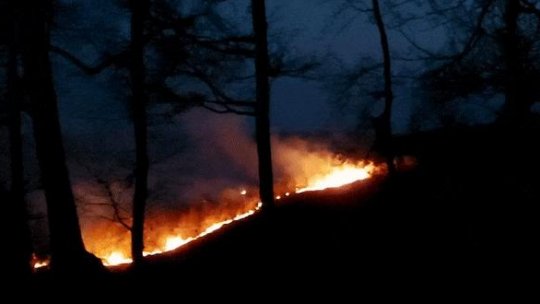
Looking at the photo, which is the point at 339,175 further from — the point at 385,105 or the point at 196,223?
the point at 196,223

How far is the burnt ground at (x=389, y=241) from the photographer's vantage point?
7.22 metres

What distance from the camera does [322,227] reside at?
1012 cm

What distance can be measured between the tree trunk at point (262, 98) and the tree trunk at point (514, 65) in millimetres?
5488

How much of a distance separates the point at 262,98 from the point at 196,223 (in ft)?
20.5

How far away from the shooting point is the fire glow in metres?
15.9

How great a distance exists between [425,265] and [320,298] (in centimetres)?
143

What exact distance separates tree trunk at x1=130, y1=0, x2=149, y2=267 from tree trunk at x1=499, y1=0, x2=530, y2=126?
823cm

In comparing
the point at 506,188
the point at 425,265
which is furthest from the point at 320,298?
the point at 506,188

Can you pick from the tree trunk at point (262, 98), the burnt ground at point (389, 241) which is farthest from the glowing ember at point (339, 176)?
the burnt ground at point (389, 241)

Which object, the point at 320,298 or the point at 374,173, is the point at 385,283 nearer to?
the point at 320,298

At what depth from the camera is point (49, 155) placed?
9.43 m

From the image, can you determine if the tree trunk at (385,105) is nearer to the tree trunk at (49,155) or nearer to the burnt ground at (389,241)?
the burnt ground at (389,241)

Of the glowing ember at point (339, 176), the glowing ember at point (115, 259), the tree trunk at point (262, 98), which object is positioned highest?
the tree trunk at point (262, 98)

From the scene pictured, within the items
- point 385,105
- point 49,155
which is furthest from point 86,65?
point 385,105
